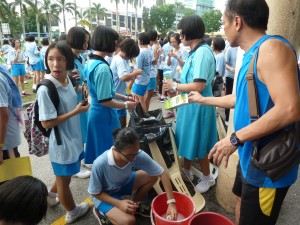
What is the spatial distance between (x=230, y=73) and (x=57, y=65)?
167 inches

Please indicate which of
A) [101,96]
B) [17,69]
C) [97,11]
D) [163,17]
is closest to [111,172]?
[101,96]

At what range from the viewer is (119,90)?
13.6 ft

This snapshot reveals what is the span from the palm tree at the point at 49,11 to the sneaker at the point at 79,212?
153ft

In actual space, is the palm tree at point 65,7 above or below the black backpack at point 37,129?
above

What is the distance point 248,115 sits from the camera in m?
1.50

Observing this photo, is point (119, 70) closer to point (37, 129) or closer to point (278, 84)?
point (37, 129)

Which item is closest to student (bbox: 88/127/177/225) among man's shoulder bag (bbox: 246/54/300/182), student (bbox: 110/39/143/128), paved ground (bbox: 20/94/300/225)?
paved ground (bbox: 20/94/300/225)

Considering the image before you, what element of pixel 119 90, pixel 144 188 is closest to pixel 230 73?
pixel 119 90

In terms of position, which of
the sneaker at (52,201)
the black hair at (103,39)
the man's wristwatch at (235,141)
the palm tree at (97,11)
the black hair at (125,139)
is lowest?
the sneaker at (52,201)

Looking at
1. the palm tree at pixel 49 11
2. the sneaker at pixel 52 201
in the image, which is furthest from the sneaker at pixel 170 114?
the palm tree at pixel 49 11

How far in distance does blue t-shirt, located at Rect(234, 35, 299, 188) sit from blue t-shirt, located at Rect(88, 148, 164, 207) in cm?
108

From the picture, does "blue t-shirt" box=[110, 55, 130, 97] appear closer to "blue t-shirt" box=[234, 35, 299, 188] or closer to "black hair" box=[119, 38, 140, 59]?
"black hair" box=[119, 38, 140, 59]

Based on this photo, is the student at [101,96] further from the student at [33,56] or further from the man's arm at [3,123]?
the student at [33,56]

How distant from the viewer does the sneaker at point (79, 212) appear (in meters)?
2.60
